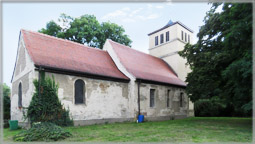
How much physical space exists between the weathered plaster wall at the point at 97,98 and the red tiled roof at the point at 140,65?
1.90m

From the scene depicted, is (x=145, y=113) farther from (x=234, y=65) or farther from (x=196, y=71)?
(x=234, y=65)

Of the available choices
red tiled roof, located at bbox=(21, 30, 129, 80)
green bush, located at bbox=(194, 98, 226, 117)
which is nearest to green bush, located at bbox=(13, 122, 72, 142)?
red tiled roof, located at bbox=(21, 30, 129, 80)

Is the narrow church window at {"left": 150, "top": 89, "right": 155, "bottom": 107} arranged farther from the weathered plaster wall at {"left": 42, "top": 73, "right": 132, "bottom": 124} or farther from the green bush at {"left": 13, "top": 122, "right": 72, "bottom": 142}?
the green bush at {"left": 13, "top": 122, "right": 72, "bottom": 142}

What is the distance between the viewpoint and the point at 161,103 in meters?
18.9

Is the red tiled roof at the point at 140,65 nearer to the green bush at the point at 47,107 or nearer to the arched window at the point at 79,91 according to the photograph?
the arched window at the point at 79,91

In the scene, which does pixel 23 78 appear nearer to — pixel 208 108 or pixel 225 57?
pixel 225 57

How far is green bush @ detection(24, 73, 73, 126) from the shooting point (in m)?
11.2

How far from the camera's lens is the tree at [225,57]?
9.75 m

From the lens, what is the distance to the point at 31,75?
11.9 meters

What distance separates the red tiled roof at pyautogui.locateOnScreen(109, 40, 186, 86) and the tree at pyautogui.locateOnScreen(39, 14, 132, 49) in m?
7.43

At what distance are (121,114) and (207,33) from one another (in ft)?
30.3

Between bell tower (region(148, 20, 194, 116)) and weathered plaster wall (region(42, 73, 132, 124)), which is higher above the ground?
bell tower (region(148, 20, 194, 116))

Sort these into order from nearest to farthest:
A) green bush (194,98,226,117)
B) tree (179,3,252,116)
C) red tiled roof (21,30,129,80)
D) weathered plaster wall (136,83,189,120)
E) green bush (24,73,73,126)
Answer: tree (179,3,252,116)
green bush (24,73,73,126)
red tiled roof (21,30,129,80)
weathered plaster wall (136,83,189,120)
green bush (194,98,226,117)

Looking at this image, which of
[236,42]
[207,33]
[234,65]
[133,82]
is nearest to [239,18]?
[236,42]
